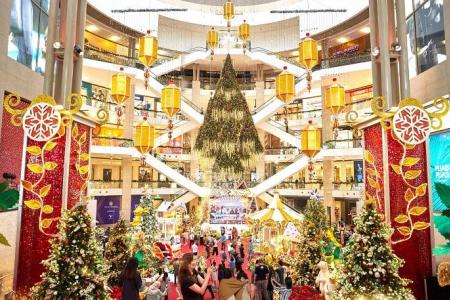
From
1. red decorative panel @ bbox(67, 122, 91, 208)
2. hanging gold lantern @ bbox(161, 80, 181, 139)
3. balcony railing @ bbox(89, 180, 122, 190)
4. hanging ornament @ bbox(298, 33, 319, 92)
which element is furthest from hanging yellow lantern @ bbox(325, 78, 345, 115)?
balcony railing @ bbox(89, 180, 122, 190)

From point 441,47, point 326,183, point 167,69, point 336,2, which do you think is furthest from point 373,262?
point 336,2

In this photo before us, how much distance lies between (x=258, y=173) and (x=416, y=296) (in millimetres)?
18620

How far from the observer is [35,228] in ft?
16.3

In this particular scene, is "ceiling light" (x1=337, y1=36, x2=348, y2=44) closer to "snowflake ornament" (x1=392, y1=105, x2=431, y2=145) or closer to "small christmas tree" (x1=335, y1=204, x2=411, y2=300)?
"snowflake ornament" (x1=392, y1=105, x2=431, y2=145)

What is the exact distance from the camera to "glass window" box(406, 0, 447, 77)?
7.84m

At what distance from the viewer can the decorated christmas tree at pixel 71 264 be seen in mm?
4438

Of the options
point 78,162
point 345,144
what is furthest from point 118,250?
point 345,144

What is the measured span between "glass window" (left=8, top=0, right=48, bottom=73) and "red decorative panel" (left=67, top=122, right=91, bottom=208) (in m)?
2.80

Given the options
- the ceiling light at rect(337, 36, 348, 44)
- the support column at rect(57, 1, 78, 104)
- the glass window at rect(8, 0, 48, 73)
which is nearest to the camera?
the support column at rect(57, 1, 78, 104)

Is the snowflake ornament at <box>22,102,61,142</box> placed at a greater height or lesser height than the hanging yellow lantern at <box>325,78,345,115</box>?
lesser

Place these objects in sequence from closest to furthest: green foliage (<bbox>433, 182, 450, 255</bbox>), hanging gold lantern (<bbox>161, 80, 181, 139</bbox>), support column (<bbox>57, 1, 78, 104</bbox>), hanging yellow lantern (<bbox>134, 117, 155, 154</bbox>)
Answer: green foliage (<bbox>433, 182, 450, 255</bbox>) → support column (<bbox>57, 1, 78, 104</bbox>) → hanging yellow lantern (<bbox>134, 117, 155, 154</bbox>) → hanging gold lantern (<bbox>161, 80, 181, 139</bbox>)

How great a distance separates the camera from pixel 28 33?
7902 millimetres

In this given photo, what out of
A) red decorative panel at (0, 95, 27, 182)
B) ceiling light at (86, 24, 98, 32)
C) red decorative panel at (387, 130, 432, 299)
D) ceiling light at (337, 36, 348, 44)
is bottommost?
red decorative panel at (387, 130, 432, 299)

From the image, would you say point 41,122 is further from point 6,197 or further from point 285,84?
point 285,84
